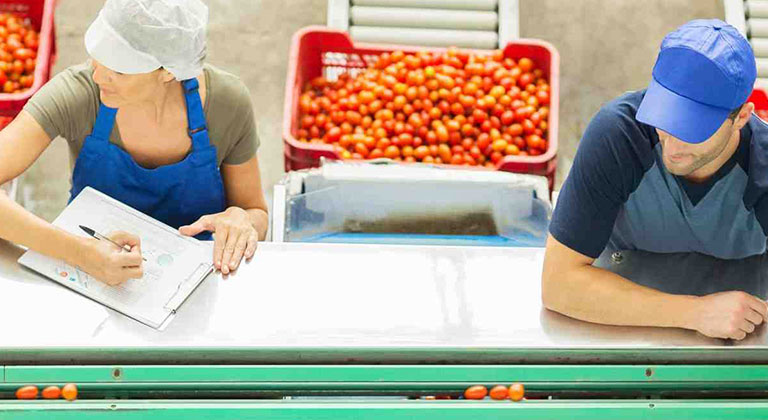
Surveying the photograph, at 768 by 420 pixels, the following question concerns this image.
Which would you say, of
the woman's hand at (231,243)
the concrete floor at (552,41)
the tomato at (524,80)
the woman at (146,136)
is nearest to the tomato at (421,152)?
the tomato at (524,80)

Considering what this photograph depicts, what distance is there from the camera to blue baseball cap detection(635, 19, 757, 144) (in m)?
1.78

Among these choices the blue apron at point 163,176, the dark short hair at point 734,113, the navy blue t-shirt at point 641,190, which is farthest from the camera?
the blue apron at point 163,176

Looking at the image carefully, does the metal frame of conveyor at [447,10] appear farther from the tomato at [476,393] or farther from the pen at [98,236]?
the tomato at [476,393]

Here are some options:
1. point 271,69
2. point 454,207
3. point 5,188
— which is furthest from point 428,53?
point 5,188

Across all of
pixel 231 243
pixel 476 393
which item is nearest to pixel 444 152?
pixel 231 243

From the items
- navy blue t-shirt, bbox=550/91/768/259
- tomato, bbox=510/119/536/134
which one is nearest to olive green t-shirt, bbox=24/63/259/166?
navy blue t-shirt, bbox=550/91/768/259

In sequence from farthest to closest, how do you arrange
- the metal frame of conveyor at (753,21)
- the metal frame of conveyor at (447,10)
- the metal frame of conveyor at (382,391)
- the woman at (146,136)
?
the metal frame of conveyor at (753,21), the metal frame of conveyor at (447,10), the woman at (146,136), the metal frame of conveyor at (382,391)

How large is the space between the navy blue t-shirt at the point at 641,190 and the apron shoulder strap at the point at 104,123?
4.07 ft

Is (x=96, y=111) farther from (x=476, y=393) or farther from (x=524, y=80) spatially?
(x=524, y=80)

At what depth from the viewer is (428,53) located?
4359 mm

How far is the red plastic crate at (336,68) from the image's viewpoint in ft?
12.7

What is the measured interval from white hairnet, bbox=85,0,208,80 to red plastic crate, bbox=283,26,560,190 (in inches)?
57.9

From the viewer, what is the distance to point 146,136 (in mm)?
2584

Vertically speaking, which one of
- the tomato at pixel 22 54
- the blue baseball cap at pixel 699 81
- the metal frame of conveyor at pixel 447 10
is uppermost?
the blue baseball cap at pixel 699 81
